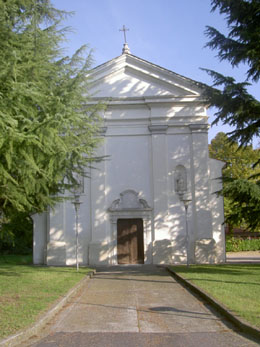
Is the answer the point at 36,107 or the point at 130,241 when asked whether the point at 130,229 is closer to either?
the point at 130,241

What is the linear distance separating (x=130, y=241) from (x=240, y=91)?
35.0ft

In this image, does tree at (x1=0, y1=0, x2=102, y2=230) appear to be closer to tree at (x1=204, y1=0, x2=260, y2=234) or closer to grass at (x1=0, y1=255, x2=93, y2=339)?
grass at (x1=0, y1=255, x2=93, y2=339)

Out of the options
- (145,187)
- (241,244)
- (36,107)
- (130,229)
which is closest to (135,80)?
(145,187)

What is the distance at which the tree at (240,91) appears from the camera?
13.3 m

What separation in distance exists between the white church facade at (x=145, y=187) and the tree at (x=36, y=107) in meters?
10.2

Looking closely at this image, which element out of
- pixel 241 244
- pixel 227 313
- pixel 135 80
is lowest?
pixel 227 313

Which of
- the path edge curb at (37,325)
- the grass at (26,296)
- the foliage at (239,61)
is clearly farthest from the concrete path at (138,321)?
the foliage at (239,61)

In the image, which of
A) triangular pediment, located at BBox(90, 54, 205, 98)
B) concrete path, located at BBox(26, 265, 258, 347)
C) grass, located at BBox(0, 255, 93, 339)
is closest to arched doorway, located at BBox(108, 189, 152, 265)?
triangular pediment, located at BBox(90, 54, 205, 98)

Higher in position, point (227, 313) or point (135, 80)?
point (135, 80)

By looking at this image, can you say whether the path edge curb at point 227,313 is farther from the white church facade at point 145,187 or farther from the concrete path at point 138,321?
the white church facade at point 145,187

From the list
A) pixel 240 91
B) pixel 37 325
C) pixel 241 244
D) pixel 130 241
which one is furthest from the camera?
pixel 241 244

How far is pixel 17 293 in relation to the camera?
34.0ft

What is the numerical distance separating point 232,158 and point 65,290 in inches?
1283

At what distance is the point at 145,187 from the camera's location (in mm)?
21094
